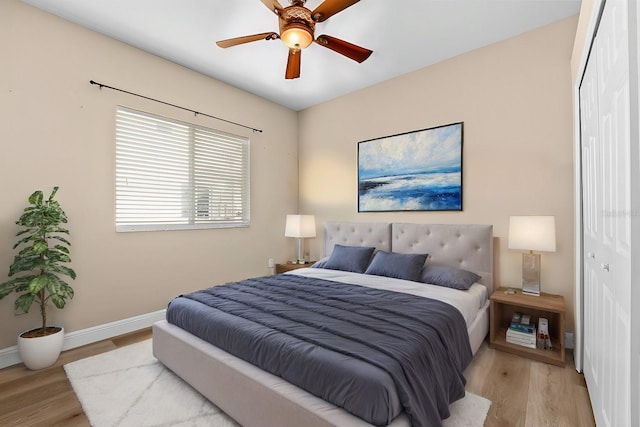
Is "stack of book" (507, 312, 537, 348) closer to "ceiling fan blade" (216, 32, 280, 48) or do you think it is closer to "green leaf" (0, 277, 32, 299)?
"ceiling fan blade" (216, 32, 280, 48)

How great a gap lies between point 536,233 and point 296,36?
7.96 feet

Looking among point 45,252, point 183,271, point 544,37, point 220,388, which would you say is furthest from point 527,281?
point 45,252

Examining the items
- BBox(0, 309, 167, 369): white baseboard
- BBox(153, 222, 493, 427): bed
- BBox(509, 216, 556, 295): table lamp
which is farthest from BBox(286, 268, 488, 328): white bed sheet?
BBox(0, 309, 167, 369): white baseboard

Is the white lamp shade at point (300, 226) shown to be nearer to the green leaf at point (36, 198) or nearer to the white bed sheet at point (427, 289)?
the white bed sheet at point (427, 289)

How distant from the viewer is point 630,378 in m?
0.99

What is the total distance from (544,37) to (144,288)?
4608 mm

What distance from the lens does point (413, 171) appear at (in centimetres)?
350

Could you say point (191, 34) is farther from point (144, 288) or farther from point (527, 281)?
point (527, 281)

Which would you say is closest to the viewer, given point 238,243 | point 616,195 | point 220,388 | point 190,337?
point 616,195

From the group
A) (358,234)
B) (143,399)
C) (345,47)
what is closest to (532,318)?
(358,234)

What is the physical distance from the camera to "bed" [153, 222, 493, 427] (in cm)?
138

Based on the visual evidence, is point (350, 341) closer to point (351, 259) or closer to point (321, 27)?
point (351, 259)

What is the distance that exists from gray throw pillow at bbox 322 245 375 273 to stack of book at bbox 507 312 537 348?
1.45 metres

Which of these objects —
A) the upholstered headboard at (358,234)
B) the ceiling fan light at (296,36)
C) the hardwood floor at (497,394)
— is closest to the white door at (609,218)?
the hardwood floor at (497,394)
